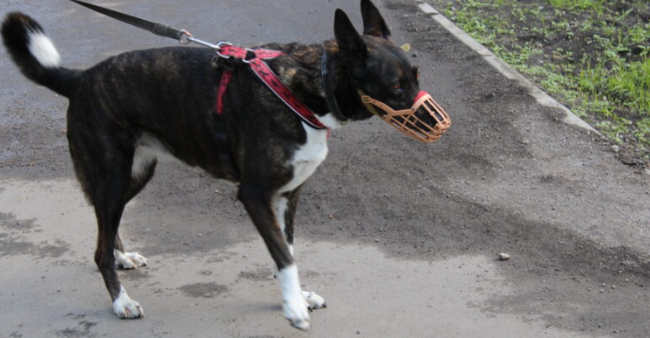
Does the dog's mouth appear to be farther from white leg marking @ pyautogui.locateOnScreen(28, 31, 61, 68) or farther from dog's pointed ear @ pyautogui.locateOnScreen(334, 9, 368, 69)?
white leg marking @ pyautogui.locateOnScreen(28, 31, 61, 68)

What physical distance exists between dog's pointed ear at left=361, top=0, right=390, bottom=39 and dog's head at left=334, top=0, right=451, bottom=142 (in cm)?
32

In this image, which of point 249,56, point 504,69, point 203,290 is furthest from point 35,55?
point 504,69

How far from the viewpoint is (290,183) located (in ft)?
12.1

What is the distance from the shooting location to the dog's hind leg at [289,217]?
3922mm

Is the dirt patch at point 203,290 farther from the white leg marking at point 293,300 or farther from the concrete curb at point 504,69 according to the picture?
the concrete curb at point 504,69

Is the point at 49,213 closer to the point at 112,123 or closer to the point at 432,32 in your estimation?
the point at 112,123

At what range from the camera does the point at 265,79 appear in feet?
11.9

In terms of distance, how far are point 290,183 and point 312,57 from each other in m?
0.61

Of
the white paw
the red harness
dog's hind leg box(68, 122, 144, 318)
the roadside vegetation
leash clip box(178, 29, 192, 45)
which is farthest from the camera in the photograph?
the roadside vegetation

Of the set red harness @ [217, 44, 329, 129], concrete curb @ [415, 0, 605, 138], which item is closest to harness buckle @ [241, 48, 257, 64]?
red harness @ [217, 44, 329, 129]

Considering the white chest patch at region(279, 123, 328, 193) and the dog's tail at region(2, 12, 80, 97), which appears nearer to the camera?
the white chest patch at region(279, 123, 328, 193)

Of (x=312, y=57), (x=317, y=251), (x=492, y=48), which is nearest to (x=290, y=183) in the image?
(x=312, y=57)

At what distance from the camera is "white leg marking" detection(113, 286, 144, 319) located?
3859 mm

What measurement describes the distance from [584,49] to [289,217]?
4703mm
